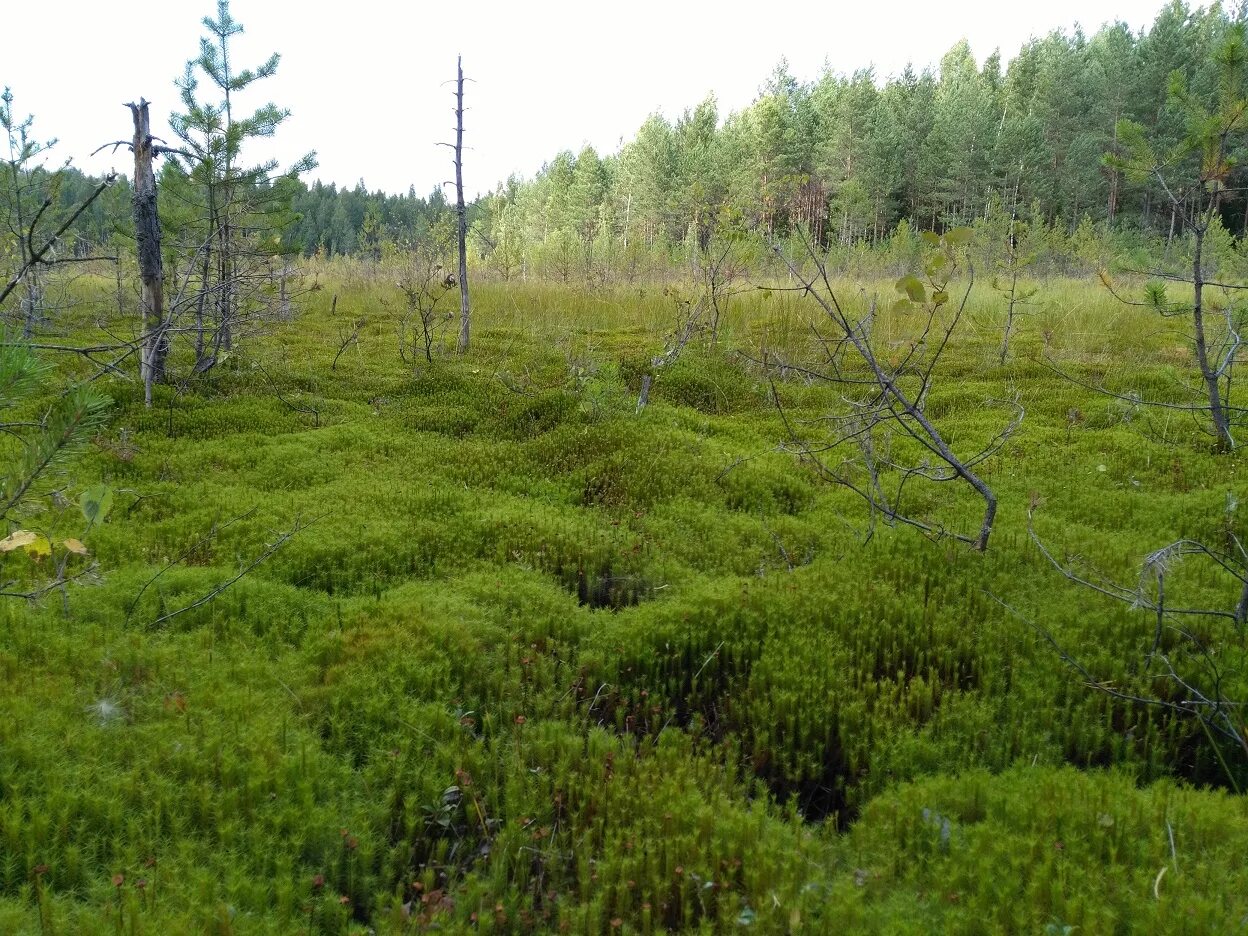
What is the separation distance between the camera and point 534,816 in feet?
10.3

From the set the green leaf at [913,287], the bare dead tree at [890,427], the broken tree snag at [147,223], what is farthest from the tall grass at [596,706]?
the broken tree snag at [147,223]

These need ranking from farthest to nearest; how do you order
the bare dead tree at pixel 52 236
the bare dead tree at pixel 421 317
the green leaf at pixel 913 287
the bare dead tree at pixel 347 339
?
the bare dead tree at pixel 421 317 < the bare dead tree at pixel 347 339 < the green leaf at pixel 913 287 < the bare dead tree at pixel 52 236

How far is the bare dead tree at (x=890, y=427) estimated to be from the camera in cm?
493

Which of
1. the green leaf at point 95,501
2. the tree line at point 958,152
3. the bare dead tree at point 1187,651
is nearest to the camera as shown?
the green leaf at point 95,501

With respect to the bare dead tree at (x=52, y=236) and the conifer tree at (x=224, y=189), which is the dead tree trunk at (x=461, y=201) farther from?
the bare dead tree at (x=52, y=236)

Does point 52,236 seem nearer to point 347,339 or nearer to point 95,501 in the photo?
point 95,501

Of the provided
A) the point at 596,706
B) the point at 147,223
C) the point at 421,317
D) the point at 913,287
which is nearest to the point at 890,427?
the point at 913,287

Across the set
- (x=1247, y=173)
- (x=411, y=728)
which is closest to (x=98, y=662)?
(x=411, y=728)

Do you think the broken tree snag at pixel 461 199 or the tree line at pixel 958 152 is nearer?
the broken tree snag at pixel 461 199

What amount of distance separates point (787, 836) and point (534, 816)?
3.31 ft

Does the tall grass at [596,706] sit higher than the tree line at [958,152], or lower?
lower

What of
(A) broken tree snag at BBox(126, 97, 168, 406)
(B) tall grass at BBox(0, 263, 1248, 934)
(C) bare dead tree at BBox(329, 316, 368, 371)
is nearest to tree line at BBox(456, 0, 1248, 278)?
(C) bare dead tree at BBox(329, 316, 368, 371)

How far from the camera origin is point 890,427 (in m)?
7.30

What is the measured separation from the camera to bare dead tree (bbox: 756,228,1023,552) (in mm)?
4930
